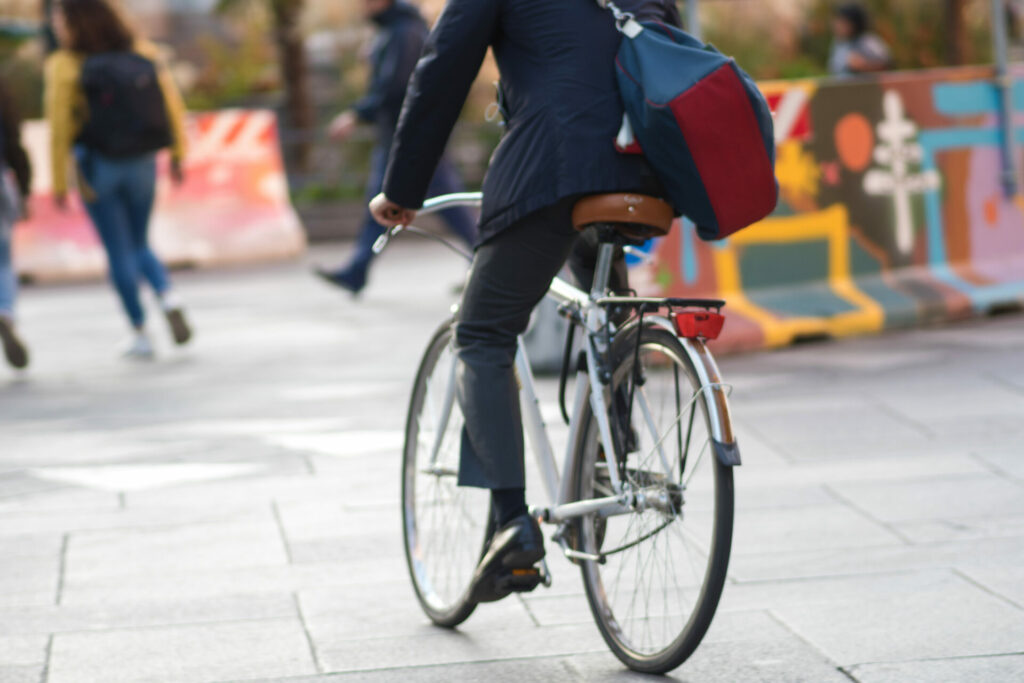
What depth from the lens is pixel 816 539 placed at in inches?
174

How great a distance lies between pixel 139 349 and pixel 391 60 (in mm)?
2484

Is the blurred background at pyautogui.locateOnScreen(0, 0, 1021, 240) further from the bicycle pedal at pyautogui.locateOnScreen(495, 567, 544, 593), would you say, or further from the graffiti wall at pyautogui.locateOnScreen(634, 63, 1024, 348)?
the bicycle pedal at pyautogui.locateOnScreen(495, 567, 544, 593)

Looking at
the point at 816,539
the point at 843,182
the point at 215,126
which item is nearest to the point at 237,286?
the point at 215,126

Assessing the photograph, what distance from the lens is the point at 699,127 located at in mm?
3006

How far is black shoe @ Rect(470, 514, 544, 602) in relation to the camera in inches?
132

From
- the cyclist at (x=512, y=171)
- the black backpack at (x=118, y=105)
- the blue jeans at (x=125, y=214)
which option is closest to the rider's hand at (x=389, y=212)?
the cyclist at (x=512, y=171)

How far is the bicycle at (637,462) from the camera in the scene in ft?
10.1

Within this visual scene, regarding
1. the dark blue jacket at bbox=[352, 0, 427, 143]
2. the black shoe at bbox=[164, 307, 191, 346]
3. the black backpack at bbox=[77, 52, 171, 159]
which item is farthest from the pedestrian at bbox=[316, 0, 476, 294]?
the black backpack at bbox=[77, 52, 171, 159]

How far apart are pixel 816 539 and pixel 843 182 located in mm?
3735

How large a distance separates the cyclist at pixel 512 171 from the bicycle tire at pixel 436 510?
0.34 metres

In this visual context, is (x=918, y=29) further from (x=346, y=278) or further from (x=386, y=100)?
(x=346, y=278)

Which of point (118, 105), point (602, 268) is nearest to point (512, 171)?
point (602, 268)

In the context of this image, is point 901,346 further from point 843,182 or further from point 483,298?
point 483,298

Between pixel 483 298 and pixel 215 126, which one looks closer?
pixel 483 298
